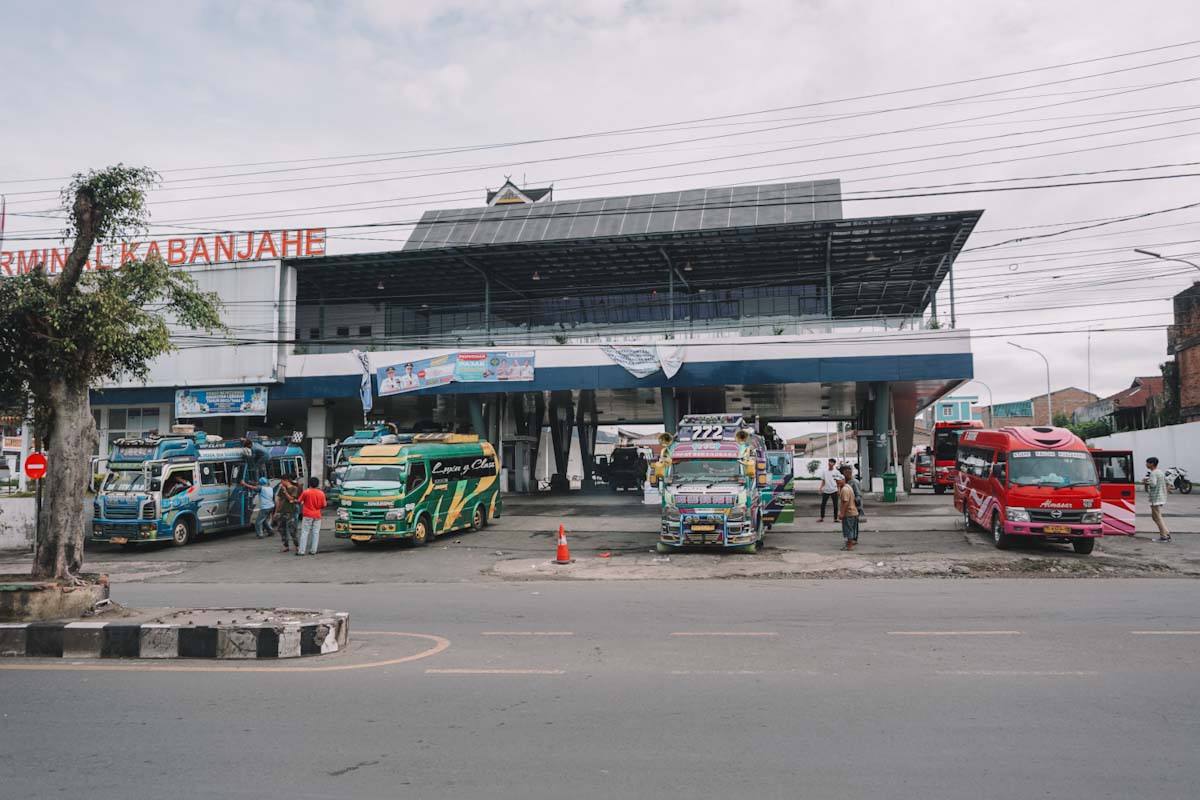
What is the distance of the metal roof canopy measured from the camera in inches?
1150

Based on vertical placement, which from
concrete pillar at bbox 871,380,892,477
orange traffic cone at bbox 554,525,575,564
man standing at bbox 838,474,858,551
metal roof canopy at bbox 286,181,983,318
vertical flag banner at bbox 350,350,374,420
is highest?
metal roof canopy at bbox 286,181,983,318

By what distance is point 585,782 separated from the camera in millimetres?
4820

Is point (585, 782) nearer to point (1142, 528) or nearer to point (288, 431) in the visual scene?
point (1142, 528)

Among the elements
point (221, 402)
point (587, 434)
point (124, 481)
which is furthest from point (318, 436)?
point (587, 434)

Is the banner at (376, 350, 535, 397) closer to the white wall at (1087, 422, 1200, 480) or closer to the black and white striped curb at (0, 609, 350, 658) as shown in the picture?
the black and white striped curb at (0, 609, 350, 658)

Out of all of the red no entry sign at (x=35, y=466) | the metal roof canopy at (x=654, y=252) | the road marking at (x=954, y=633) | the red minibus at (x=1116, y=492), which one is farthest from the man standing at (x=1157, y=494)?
the red no entry sign at (x=35, y=466)

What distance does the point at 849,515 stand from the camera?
18.3 m

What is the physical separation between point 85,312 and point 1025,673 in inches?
445

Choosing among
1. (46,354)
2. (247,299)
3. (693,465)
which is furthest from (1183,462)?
(46,354)

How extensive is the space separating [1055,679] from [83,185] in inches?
487

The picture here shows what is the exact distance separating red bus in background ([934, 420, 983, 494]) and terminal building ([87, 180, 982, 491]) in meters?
1.89

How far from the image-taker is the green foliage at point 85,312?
9.83 m

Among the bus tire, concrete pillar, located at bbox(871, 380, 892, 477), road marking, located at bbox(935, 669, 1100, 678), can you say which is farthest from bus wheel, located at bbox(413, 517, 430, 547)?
concrete pillar, located at bbox(871, 380, 892, 477)

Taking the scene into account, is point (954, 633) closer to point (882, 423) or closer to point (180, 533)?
point (180, 533)
